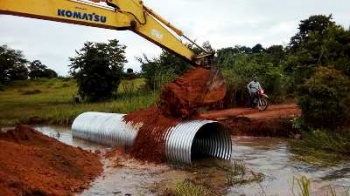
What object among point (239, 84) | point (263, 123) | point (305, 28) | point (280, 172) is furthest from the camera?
point (305, 28)

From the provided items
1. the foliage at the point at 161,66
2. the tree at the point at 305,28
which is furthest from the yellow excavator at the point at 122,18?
the tree at the point at 305,28

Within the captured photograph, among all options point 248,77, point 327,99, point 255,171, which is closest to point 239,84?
point 248,77

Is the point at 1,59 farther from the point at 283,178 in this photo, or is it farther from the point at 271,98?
the point at 283,178

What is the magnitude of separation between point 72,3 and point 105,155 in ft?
13.4

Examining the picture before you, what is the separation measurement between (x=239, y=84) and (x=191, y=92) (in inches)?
418

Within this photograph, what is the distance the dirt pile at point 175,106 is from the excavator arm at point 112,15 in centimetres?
102

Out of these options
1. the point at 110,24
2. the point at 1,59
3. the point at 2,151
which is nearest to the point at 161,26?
the point at 110,24

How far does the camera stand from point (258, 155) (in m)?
13.0

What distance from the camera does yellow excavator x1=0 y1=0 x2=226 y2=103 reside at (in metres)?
10.5

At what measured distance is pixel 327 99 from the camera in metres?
14.4

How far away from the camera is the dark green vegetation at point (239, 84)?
47.4ft

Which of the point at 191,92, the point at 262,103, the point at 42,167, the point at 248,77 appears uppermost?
the point at 248,77

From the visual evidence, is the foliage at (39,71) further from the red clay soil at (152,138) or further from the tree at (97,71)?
the red clay soil at (152,138)

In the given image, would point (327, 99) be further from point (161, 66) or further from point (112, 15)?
point (161, 66)
